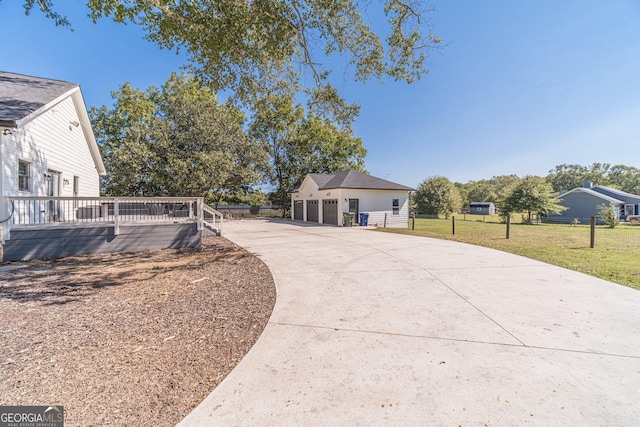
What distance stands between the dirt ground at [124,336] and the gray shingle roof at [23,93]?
13.4 ft

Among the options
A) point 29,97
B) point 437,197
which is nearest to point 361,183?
point 29,97

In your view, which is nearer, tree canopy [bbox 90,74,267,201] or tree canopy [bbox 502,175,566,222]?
tree canopy [bbox 90,74,267,201]

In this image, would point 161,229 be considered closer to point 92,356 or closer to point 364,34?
point 92,356

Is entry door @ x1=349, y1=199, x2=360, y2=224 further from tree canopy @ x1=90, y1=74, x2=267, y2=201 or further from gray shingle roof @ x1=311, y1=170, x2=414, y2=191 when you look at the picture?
tree canopy @ x1=90, y1=74, x2=267, y2=201

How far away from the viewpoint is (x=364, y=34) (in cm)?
802

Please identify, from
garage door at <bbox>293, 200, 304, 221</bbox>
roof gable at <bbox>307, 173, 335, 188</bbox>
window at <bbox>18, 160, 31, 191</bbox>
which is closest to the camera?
window at <bbox>18, 160, 31, 191</bbox>

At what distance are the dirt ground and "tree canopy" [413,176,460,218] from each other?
3279 centimetres

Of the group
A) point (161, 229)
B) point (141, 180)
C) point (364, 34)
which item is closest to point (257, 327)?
point (161, 229)

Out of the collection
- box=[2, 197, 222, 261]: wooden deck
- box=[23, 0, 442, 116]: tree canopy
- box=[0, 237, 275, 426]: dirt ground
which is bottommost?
box=[0, 237, 275, 426]: dirt ground

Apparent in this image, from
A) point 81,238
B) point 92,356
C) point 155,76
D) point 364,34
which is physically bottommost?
point 92,356

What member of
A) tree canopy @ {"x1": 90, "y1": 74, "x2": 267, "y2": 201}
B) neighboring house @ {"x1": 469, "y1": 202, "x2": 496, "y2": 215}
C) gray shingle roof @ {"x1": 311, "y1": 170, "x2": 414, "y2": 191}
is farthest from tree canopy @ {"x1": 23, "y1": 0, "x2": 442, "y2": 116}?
neighboring house @ {"x1": 469, "y1": 202, "x2": 496, "y2": 215}

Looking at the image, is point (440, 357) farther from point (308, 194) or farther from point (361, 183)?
point (308, 194)

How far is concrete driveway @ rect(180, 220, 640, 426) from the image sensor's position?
76.4 inches

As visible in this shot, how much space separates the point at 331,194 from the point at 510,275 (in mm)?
14831
